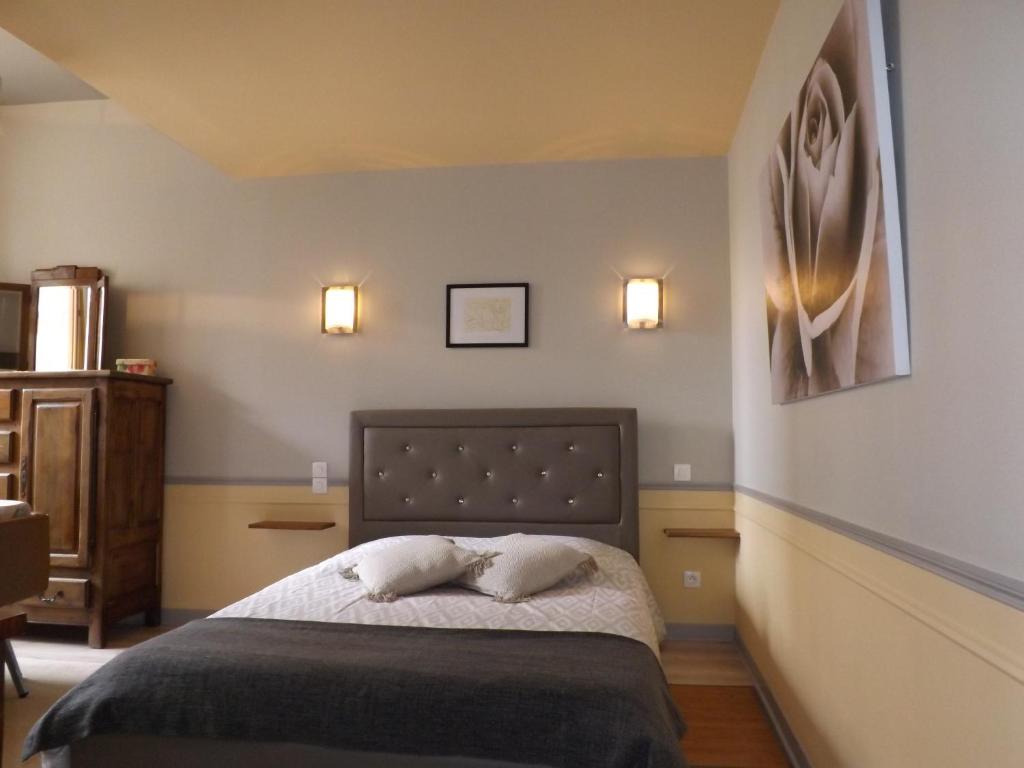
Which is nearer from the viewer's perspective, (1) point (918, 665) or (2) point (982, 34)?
(2) point (982, 34)

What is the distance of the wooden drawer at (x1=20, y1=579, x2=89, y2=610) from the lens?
3498 millimetres

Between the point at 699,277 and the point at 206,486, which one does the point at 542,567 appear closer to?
the point at 699,277

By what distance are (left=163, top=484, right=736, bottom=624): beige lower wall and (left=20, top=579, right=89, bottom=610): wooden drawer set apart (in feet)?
1.68

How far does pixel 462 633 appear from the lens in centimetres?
209

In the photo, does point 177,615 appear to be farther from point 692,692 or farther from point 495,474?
point 692,692

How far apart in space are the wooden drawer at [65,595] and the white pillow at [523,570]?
2085 mm

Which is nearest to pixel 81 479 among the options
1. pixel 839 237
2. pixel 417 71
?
pixel 417 71

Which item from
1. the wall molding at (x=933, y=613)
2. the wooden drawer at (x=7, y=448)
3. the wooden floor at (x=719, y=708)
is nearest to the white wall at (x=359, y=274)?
the wooden drawer at (x=7, y=448)

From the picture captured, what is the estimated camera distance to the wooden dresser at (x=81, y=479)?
3510 mm

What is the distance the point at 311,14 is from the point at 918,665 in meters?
2.63

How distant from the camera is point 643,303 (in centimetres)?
361

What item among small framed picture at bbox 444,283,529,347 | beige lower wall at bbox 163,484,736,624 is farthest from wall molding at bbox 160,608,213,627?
small framed picture at bbox 444,283,529,347

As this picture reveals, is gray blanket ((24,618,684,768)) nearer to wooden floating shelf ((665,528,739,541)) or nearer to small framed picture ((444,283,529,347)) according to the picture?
wooden floating shelf ((665,528,739,541))

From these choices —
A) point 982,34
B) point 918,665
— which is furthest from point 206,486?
point 982,34
